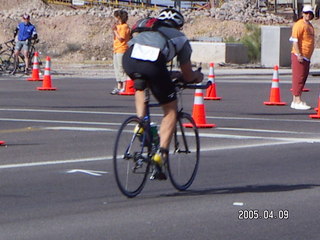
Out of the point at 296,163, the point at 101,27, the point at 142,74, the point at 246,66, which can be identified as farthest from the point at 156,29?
the point at 101,27

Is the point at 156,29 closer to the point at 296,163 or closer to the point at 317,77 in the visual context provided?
the point at 296,163

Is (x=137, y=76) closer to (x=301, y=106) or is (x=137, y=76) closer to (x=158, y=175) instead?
(x=158, y=175)

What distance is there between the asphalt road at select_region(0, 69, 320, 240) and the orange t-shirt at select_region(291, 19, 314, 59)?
49.6 inches

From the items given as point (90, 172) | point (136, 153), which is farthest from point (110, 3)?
point (136, 153)

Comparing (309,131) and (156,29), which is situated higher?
(156,29)

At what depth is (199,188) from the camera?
978 cm

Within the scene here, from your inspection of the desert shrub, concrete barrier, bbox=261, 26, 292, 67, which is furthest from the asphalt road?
the desert shrub

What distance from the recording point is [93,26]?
5459 cm

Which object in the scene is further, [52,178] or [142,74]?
[52,178]

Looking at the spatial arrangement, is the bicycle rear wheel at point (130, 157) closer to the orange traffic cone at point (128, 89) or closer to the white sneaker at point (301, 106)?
the white sneaker at point (301, 106)

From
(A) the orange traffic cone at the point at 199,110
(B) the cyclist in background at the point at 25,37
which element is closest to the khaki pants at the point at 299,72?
(A) the orange traffic cone at the point at 199,110

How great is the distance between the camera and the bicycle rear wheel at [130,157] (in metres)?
8.91

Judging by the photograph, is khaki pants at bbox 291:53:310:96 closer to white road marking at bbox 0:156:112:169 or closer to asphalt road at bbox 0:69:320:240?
asphalt road at bbox 0:69:320:240

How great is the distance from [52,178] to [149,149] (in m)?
1.68
